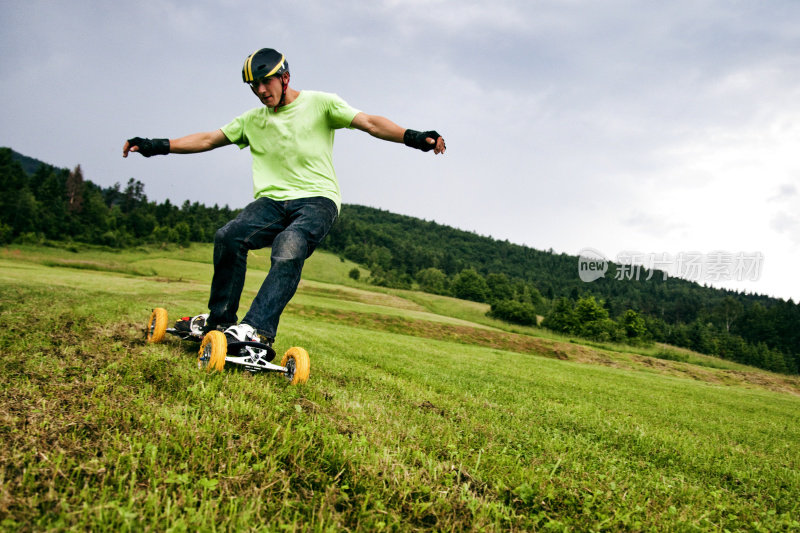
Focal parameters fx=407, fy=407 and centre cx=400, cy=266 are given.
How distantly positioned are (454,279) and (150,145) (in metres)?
112

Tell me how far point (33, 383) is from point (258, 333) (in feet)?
4.98

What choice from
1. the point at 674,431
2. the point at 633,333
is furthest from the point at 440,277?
the point at 674,431

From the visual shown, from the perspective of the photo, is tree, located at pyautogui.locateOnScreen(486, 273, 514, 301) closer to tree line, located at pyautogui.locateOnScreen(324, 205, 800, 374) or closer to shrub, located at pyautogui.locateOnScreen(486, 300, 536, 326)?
tree line, located at pyautogui.locateOnScreen(324, 205, 800, 374)

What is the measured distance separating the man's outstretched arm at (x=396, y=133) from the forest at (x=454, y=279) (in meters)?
74.6

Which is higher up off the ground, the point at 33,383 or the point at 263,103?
the point at 263,103

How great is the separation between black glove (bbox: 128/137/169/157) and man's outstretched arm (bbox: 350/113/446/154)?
7.35 feet

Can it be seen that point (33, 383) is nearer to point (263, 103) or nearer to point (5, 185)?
point (263, 103)

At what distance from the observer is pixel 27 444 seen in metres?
1.61

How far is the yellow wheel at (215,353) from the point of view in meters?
3.25

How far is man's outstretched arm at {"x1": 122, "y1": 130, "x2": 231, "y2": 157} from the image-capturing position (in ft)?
15.0

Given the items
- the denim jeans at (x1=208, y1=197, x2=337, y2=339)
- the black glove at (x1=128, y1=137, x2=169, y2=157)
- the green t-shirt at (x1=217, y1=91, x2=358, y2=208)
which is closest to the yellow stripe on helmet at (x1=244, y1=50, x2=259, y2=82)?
the green t-shirt at (x1=217, y1=91, x2=358, y2=208)

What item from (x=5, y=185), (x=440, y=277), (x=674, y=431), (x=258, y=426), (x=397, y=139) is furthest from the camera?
(x=440, y=277)

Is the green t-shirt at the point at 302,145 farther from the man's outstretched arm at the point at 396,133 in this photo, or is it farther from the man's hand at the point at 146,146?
the man's hand at the point at 146,146

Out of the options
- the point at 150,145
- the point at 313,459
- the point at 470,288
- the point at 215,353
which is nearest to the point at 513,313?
the point at 470,288
